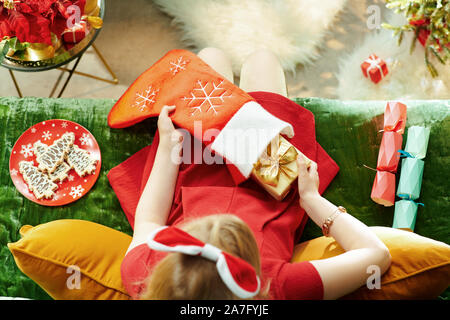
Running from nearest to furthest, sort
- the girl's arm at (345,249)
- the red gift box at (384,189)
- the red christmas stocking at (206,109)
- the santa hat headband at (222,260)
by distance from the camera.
→ the santa hat headband at (222,260) → the girl's arm at (345,249) → the red christmas stocking at (206,109) → the red gift box at (384,189)

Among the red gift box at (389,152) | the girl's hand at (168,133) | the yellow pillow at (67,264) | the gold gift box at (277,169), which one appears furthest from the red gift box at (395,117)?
the yellow pillow at (67,264)

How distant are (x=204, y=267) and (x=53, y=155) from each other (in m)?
0.81

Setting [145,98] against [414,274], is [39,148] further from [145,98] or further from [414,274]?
[414,274]

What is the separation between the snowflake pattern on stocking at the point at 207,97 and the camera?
3.93 ft

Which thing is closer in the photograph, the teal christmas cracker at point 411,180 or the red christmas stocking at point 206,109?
the red christmas stocking at point 206,109

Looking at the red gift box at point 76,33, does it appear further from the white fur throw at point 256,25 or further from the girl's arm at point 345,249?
the girl's arm at point 345,249

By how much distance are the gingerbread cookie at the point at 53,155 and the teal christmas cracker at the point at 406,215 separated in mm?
1087

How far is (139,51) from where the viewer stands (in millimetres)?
1950

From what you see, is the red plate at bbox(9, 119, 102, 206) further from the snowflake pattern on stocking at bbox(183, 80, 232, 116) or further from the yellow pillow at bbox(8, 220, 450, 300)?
the snowflake pattern on stocking at bbox(183, 80, 232, 116)

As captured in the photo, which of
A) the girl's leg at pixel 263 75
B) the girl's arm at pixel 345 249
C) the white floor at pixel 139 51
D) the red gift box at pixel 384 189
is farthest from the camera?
the white floor at pixel 139 51

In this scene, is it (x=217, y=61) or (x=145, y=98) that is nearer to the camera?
(x=145, y=98)

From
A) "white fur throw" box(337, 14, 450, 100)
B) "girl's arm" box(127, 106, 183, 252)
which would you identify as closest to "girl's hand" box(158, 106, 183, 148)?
"girl's arm" box(127, 106, 183, 252)

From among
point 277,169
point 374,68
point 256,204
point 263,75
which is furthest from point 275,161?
point 374,68
